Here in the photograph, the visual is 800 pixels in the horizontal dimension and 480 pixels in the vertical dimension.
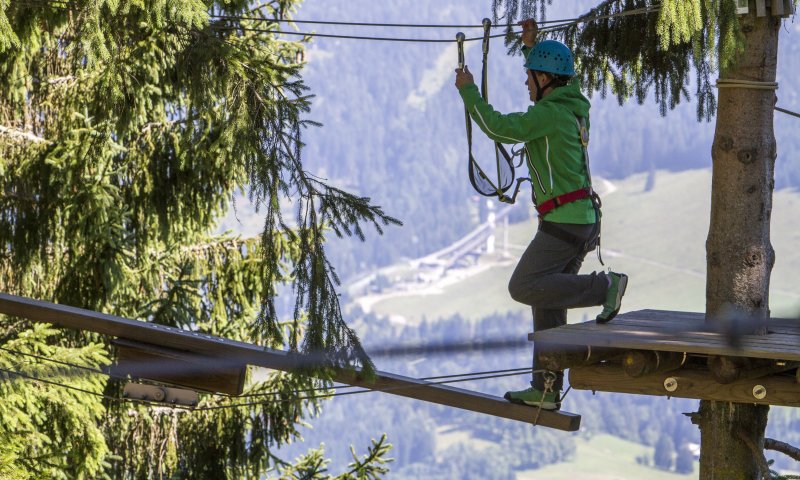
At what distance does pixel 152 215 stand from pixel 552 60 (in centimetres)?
530

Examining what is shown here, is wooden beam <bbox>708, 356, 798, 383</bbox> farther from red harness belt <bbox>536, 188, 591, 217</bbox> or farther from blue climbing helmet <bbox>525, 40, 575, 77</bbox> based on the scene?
blue climbing helmet <bbox>525, 40, 575, 77</bbox>

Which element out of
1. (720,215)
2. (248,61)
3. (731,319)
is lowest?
(731,319)

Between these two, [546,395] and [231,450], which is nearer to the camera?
[546,395]

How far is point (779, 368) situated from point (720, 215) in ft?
3.10

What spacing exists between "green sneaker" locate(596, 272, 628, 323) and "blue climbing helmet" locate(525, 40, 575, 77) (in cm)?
85

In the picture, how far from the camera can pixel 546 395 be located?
4625 millimetres

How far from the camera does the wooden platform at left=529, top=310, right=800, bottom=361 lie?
4086 millimetres

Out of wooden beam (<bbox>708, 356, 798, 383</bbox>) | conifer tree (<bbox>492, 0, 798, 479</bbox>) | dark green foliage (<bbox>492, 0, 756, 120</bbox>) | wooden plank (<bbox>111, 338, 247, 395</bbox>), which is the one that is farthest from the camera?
dark green foliage (<bbox>492, 0, 756, 120</bbox>)

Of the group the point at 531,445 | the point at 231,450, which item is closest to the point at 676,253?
the point at 531,445

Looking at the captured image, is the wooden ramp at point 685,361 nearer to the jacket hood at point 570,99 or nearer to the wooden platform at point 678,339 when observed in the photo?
the wooden platform at point 678,339

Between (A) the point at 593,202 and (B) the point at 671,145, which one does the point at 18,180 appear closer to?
(A) the point at 593,202

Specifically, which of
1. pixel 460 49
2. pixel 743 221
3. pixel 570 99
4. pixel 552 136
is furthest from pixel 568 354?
pixel 460 49

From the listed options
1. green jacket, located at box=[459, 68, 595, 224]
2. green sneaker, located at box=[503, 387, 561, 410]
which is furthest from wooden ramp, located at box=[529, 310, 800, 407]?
green jacket, located at box=[459, 68, 595, 224]

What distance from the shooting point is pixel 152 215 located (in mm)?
9219
